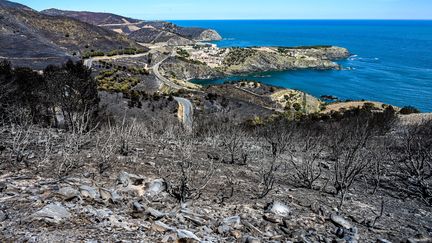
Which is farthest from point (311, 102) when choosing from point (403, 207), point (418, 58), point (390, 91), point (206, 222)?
point (418, 58)

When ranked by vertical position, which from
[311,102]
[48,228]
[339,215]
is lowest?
[311,102]

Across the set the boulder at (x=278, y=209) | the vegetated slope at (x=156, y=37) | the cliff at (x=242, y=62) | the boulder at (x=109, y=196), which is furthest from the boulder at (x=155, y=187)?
the vegetated slope at (x=156, y=37)

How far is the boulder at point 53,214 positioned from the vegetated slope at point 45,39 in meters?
59.1

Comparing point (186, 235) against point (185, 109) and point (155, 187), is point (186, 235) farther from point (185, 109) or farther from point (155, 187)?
point (185, 109)

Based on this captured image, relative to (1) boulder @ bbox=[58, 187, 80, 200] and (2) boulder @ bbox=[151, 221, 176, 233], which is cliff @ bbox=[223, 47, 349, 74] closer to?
(1) boulder @ bbox=[58, 187, 80, 200]

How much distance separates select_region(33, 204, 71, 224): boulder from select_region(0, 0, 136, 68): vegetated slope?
194ft

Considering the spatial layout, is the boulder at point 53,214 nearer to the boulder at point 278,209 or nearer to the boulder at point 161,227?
the boulder at point 161,227

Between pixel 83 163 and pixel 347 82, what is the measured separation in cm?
9343

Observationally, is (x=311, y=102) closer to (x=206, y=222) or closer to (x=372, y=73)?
(x=372, y=73)

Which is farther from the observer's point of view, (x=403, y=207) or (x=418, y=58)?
(x=418, y=58)

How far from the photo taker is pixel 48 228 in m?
5.27

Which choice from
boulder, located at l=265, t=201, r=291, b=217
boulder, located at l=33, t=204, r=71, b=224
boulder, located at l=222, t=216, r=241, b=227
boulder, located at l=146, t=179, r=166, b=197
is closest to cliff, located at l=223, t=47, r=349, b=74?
boulder, located at l=146, t=179, r=166, b=197

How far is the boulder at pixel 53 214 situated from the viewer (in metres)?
5.47

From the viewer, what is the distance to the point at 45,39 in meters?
90.8
